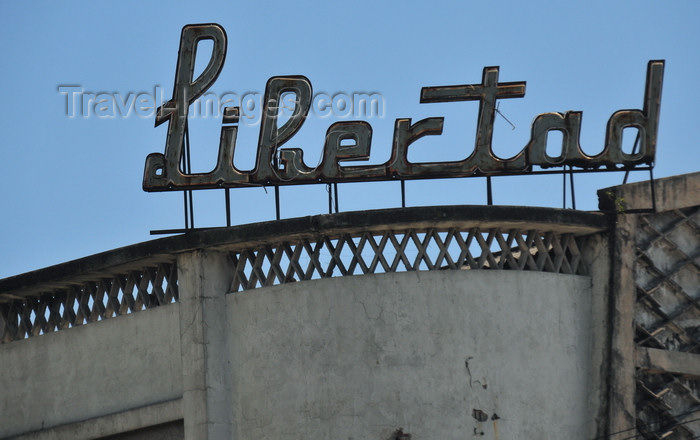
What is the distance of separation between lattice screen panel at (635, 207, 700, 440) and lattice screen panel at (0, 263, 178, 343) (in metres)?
9.93

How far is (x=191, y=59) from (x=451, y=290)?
815 cm

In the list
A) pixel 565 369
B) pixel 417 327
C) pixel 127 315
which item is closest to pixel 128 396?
pixel 127 315

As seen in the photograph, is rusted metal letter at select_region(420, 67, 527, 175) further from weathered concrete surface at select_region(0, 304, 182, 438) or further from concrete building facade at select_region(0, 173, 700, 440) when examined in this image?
weathered concrete surface at select_region(0, 304, 182, 438)

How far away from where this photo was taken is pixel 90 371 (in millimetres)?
32656

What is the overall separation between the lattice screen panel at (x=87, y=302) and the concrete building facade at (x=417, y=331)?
8cm

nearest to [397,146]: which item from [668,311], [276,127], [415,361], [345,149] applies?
[345,149]

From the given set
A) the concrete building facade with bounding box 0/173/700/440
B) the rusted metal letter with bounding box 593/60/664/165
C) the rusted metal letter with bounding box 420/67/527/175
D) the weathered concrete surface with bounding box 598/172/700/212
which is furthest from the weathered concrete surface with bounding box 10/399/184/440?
the rusted metal letter with bounding box 593/60/664/165

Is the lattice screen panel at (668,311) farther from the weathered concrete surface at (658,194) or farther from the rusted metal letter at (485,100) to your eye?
the rusted metal letter at (485,100)

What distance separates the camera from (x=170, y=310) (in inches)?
1237

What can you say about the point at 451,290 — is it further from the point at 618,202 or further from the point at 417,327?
the point at 618,202

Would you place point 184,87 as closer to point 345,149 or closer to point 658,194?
point 345,149

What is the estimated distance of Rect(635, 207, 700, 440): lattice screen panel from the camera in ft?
101

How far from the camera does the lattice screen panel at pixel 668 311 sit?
30.8 m

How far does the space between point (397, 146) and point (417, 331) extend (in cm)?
432
